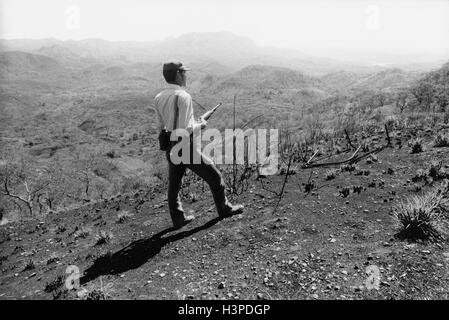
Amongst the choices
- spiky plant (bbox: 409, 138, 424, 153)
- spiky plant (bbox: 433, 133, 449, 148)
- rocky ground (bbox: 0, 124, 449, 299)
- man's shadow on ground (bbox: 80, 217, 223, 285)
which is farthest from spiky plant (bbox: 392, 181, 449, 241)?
spiky plant (bbox: 433, 133, 449, 148)

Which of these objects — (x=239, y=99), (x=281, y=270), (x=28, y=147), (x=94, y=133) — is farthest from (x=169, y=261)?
(x=239, y=99)

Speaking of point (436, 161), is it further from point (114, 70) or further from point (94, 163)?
point (114, 70)

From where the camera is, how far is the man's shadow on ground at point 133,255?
13.5 ft

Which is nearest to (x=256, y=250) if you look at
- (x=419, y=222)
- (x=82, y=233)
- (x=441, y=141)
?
(x=419, y=222)

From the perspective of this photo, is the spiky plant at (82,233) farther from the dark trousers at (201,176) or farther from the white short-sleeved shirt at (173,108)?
the white short-sleeved shirt at (173,108)

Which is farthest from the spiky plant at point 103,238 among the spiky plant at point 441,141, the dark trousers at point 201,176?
the spiky plant at point 441,141

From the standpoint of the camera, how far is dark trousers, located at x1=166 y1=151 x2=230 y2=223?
461cm

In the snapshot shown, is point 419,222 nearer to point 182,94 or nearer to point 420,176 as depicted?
point 420,176

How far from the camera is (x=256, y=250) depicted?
424cm

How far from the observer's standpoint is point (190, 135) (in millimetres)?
4414

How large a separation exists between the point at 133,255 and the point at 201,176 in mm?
1368

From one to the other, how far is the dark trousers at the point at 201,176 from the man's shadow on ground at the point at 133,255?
293 millimetres

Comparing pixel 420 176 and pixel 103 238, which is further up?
pixel 420 176
